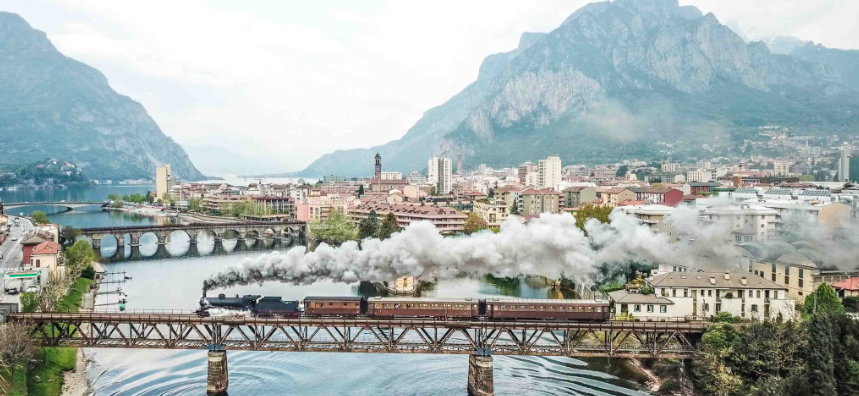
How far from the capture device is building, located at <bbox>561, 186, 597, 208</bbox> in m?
114

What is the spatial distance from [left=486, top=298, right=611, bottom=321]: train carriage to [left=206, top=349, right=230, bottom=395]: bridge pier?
14.2 meters

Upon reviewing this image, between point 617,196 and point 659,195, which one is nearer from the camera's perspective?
point 659,195

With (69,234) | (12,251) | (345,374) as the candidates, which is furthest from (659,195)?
(69,234)

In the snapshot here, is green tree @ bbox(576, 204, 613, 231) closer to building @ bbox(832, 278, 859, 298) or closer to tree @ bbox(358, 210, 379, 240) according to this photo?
tree @ bbox(358, 210, 379, 240)

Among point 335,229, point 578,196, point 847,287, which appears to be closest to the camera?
point 847,287

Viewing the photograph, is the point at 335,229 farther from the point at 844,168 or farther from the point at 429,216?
the point at 844,168

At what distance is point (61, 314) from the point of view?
34406mm

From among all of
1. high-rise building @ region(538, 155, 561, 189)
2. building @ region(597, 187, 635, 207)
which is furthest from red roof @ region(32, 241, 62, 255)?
high-rise building @ region(538, 155, 561, 189)

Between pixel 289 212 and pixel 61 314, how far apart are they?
120m

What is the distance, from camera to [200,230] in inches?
4377

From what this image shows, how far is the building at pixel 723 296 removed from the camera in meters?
41.6

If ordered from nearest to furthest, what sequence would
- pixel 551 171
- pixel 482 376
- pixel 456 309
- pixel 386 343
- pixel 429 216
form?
pixel 482 376
pixel 386 343
pixel 456 309
pixel 429 216
pixel 551 171

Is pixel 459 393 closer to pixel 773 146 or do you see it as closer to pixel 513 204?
pixel 513 204

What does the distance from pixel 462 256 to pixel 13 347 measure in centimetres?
2753
